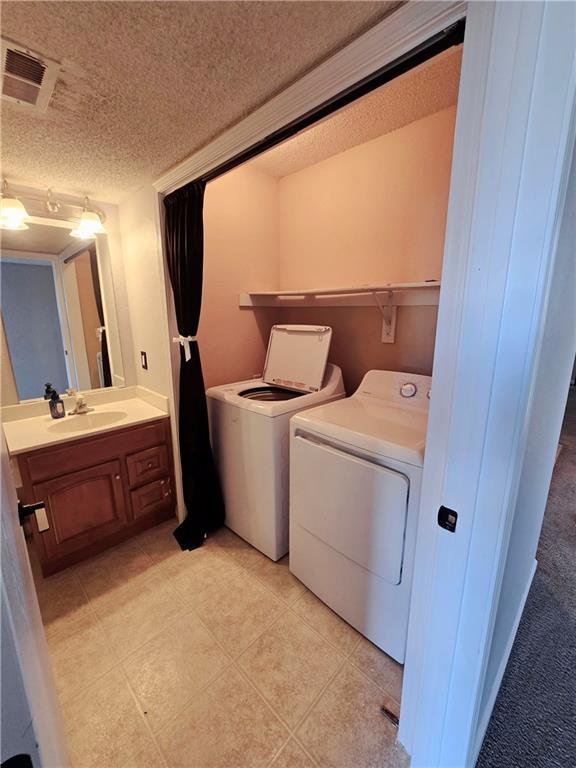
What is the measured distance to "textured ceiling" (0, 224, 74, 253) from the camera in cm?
187

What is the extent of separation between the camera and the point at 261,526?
76.5 inches

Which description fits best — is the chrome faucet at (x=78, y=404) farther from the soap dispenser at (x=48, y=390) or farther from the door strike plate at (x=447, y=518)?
the door strike plate at (x=447, y=518)

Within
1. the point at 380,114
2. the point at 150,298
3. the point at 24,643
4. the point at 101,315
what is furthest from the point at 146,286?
the point at 24,643

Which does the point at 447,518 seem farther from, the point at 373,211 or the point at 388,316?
the point at 373,211

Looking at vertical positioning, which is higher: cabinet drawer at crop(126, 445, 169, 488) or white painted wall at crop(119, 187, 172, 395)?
white painted wall at crop(119, 187, 172, 395)

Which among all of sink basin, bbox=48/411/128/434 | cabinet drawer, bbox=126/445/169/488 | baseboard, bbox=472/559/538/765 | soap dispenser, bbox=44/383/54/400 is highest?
soap dispenser, bbox=44/383/54/400

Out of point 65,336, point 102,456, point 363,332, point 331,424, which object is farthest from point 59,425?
point 363,332

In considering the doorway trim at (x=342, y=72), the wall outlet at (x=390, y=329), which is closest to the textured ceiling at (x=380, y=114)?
the doorway trim at (x=342, y=72)

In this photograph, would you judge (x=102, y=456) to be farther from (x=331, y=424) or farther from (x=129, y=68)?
(x=129, y=68)

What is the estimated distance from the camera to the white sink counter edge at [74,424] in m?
1.69

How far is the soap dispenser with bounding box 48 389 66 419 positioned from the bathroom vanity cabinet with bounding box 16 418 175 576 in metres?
0.41

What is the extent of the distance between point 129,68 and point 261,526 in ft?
6.91

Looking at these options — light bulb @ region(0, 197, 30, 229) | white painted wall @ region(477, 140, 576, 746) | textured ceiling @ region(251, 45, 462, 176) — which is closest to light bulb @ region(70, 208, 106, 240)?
light bulb @ region(0, 197, 30, 229)

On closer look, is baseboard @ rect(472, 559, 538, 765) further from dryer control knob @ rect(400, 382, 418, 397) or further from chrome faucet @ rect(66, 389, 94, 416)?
chrome faucet @ rect(66, 389, 94, 416)
